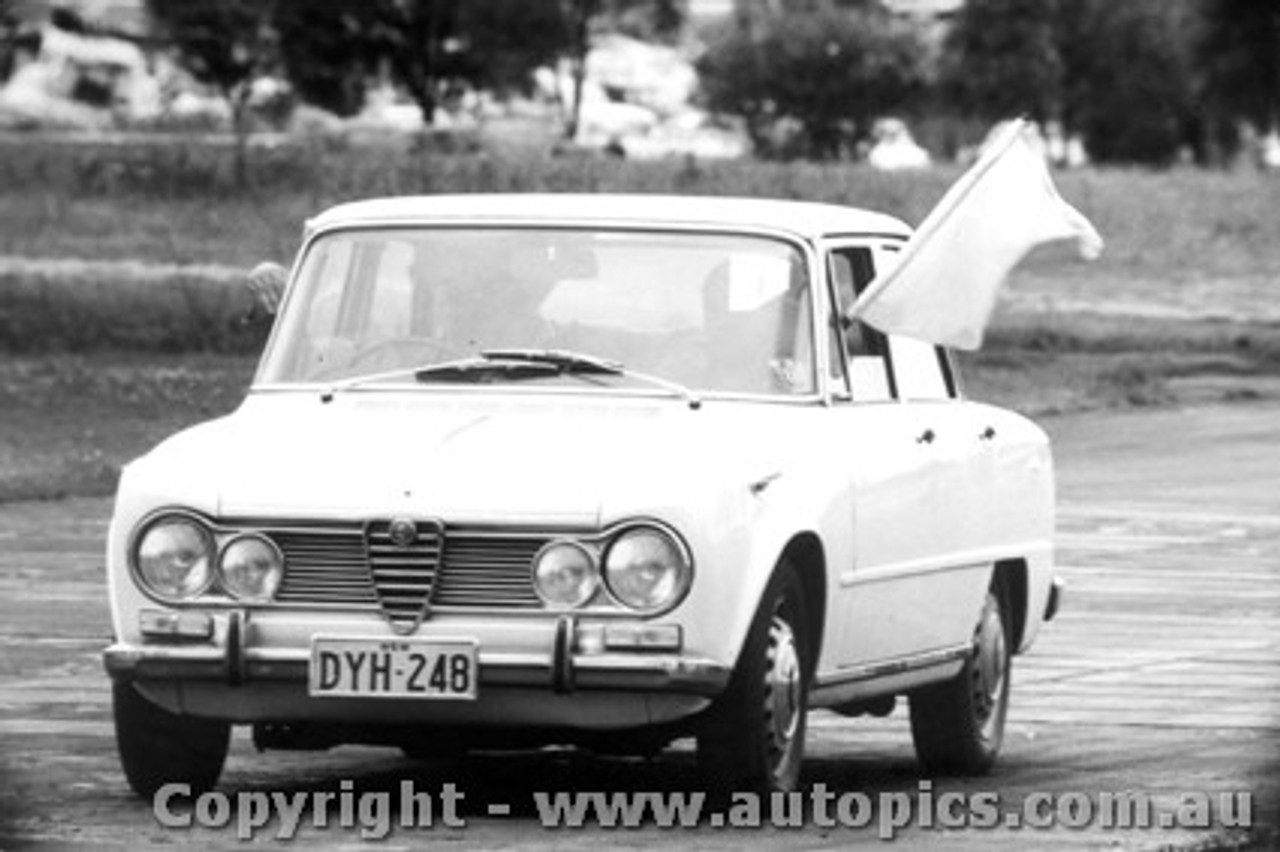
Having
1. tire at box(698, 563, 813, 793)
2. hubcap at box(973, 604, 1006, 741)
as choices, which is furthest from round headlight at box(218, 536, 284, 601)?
hubcap at box(973, 604, 1006, 741)

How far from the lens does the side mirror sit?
493 inches

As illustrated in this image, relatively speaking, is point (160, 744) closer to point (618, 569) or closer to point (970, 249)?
point (618, 569)

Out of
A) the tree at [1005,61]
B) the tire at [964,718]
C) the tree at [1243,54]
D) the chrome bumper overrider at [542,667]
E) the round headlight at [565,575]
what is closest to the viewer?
the chrome bumper overrider at [542,667]

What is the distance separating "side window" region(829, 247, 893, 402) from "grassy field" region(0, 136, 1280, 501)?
12662mm

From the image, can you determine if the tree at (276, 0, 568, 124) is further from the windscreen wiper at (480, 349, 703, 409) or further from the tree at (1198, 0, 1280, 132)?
the windscreen wiper at (480, 349, 703, 409)

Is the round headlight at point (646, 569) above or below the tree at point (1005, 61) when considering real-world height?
above

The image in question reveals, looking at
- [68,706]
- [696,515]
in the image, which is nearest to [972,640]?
[696,515]

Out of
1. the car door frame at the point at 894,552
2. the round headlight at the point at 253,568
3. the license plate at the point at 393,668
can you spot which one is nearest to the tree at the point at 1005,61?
the car door frame at the point at 894,552

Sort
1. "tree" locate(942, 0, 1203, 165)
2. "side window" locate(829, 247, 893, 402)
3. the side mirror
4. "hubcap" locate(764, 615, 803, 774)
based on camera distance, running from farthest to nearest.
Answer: "tree" locate(942, 0, 1203, 165) → the side mirror → "side window" locate(829, 247, 893, 402) → "hubcap" locate(764, 615, 803, 774)

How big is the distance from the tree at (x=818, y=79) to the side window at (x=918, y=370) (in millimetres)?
75549

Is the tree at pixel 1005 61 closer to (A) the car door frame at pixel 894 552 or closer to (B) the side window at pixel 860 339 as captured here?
(B) the side window at pixel 860 339

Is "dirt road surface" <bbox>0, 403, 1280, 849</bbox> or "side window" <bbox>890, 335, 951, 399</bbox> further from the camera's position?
"side window" <bbox>890, 335, 951, 399</bbox>

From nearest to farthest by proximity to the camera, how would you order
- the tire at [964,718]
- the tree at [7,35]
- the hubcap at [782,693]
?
the hubcap at [782,693], the tire at [964,718], the tree at [7,35]

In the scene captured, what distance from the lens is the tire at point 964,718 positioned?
12.7m
